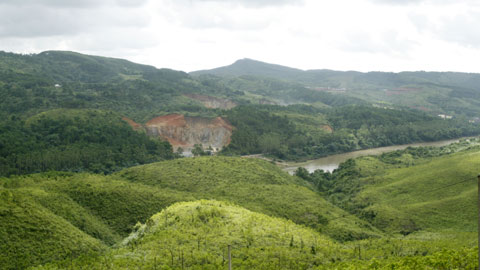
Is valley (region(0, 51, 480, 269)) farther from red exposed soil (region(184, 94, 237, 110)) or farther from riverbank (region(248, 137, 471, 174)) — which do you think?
red exposed soil (region(184, 94, 237, 110))

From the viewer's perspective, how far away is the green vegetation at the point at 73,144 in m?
80.5

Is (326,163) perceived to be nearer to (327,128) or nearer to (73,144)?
(327,128)

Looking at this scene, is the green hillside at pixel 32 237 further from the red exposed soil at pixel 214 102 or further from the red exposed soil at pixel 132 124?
the red exposed soil at pixel 214 102

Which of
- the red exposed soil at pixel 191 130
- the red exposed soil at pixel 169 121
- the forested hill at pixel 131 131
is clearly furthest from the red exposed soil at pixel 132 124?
the red exposed soil at pixel 169 121

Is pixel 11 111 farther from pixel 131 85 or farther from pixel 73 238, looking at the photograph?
pixel 73 238

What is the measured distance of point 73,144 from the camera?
91.6m

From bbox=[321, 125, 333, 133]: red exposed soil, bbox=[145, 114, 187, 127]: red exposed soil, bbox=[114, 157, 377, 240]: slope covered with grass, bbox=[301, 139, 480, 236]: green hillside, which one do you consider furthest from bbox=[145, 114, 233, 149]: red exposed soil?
bbox=[114, 157, 377, 240]: slope covered with grass

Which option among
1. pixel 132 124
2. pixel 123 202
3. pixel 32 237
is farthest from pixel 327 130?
pixel 32 237

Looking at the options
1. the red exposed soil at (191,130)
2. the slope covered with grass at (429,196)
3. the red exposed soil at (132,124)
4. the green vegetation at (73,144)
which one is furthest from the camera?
the red exposed soil at (191,130)

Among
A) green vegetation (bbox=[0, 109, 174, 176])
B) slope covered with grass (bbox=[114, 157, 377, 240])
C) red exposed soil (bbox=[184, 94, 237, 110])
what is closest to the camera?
slope covered with grass (bbox=[114, 157, 377, 240])

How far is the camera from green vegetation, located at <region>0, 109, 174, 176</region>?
80.5 m

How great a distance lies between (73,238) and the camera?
111ft

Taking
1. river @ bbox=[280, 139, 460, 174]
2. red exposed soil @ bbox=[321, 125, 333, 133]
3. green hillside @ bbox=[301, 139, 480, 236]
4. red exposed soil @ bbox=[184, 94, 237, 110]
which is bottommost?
river @ bbox=[280, 139, 460, 174]

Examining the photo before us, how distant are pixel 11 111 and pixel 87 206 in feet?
287
